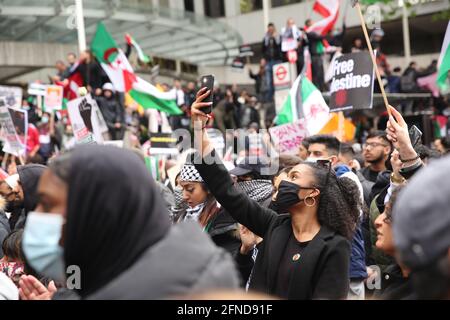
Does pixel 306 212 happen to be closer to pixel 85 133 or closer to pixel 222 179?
pixel 222 179

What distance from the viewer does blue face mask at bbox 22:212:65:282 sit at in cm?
242

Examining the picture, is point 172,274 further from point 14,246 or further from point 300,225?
point 14,246

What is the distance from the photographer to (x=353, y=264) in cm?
456

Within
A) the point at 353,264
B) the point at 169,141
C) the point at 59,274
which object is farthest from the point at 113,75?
the point at 59,274

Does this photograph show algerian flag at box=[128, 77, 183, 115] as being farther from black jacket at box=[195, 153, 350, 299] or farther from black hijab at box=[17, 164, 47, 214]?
black jacket at box=[195, 153, 350, 299]

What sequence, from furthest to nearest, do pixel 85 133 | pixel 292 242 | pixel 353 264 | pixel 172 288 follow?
pixel 85 133, pixel 353 264, pixel 292 242, pixel 172 288

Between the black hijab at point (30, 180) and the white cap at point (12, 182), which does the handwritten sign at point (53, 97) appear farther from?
the black hijab at point (30, 180)

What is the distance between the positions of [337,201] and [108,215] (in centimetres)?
220

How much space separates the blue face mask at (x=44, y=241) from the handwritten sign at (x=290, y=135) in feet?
22.6

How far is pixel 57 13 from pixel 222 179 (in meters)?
16.0

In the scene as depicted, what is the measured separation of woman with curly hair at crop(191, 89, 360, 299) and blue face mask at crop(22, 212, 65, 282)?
5.02 ft

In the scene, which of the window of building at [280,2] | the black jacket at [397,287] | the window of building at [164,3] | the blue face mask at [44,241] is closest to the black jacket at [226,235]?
the black jacket at [397,287]

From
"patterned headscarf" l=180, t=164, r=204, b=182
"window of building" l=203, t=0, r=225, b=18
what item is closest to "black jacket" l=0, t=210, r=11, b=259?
"patterned headscarf" l=180, t=164, r=204, b=182

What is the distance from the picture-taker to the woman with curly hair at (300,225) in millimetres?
3709
